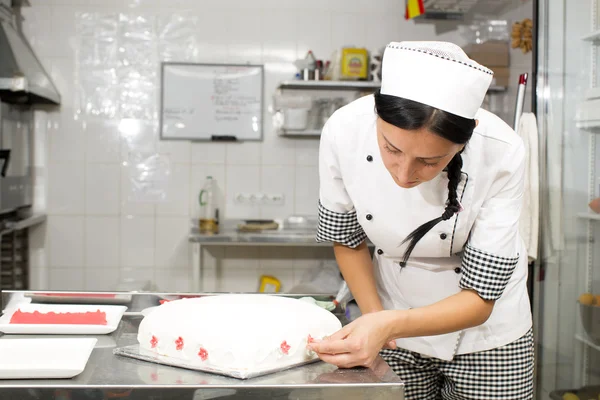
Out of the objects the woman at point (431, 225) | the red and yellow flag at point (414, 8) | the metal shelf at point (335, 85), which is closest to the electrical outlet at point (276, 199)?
the metal shelf at point (335, 85)

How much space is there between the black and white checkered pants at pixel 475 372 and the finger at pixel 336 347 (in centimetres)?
48

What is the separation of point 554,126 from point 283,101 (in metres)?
1.49

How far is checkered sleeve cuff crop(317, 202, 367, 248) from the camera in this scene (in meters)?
1.46

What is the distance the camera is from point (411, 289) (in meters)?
1.49

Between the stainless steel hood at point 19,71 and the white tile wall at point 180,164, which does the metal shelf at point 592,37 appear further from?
the stainless steel hood at point 19,71

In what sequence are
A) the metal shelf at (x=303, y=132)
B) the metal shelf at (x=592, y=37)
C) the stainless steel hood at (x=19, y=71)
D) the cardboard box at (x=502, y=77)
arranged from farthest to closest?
the cardboard box at (x=502, y=77) < the metal shelf at (x=303, y=132) < the stainless steel hood at (x=19, y=71) < the metal shelf at (x=592, y=37)

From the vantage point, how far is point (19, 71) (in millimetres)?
3133

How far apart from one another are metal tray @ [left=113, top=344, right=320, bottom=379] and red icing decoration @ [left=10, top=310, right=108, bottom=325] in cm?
19

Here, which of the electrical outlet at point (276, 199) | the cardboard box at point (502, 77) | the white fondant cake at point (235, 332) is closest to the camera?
the white fondant cake at point (235, 332)

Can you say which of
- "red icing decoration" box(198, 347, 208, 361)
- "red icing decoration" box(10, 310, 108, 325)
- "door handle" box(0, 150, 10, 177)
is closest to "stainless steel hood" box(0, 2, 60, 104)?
"door handle" box(0, 150, 10, 177)

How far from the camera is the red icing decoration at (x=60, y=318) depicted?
130 cm

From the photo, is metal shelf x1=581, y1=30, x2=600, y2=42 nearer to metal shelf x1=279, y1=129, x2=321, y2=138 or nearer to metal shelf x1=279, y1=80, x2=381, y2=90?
metal shelf x1=279, y1=80, x2=381, y2=90

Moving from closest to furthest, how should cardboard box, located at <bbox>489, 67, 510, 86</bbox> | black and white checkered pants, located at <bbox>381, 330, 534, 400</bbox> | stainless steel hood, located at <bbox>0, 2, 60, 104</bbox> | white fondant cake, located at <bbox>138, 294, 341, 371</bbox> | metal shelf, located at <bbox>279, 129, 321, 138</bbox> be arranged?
white fondant cake, located at <bbox>138, 294, 341, 371</bbox> → black and white checkered pants, located at <bbox>381, 330, 534, 400</bbox> → stainless steel hood, located at <bbox>0, 2, 60, 104</bbox> → metal shelf, located at <bbox>279, 129, 321, 138</bbox> → cardboard box, located at <bbox>489, 67, 510, 86</bbox>

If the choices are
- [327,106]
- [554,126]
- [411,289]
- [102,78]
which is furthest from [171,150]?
[411,289]
